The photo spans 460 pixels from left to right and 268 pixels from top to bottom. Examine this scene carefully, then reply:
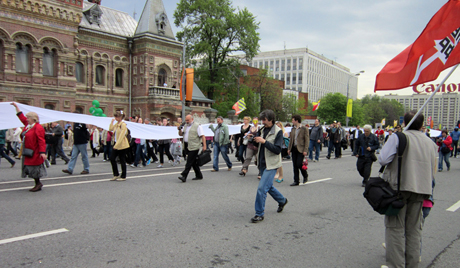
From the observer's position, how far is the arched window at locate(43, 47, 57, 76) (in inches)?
1062

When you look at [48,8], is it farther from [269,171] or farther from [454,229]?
[454,229]

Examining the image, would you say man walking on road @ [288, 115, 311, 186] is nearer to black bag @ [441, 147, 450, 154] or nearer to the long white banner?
the long white banner

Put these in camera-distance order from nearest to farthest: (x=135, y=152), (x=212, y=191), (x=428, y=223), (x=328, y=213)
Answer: (x=428, y=223) < (x=328, y=213) < (x=212, y=191) < (x=135, y=152)

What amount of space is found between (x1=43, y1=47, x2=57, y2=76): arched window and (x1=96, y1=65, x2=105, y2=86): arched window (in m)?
5.24

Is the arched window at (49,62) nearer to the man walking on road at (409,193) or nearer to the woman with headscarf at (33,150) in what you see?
the woman with headscarf at (33,150)

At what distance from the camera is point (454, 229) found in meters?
5.79

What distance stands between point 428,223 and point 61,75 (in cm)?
2876

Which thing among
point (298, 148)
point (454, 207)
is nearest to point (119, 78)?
point (298, 148)

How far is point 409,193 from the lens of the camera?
3.78 metres

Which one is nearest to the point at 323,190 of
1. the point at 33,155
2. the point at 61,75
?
the point at 33,155

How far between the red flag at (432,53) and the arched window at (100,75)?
3185 cm

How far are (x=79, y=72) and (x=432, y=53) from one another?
1248 inches

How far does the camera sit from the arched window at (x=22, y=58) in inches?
1012

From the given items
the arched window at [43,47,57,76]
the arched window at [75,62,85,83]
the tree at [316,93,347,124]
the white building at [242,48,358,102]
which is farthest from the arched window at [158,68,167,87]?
the white building at [242,48,358,102]
